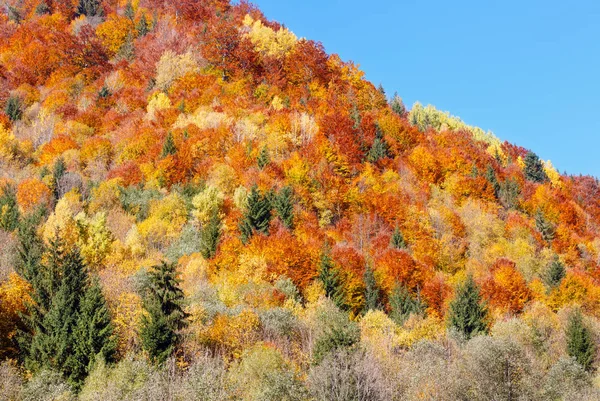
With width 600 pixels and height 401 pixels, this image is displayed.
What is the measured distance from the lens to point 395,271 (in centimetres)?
6384

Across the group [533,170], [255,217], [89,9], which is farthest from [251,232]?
[89,9]

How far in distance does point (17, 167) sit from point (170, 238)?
30.8m

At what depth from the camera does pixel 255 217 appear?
63750mm

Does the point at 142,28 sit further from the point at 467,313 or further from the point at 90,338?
the point at 90,338

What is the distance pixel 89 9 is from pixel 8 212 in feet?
295

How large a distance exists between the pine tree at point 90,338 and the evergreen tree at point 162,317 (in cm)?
220

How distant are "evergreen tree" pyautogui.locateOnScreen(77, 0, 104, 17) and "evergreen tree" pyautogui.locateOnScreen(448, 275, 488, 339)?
11460 centimetres

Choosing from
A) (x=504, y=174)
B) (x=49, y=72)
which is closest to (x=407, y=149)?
(x=504, y=174)

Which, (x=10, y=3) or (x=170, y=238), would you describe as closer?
(x=170, y=238)

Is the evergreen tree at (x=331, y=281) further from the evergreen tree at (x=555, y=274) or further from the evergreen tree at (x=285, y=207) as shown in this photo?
the evergreen tree at (x=555, y=274)

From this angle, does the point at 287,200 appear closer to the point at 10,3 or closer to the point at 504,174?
the point at 504,174

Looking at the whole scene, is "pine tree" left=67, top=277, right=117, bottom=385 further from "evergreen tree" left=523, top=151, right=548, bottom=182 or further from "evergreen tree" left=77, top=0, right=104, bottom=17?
"evergreen tree" left=77, top=0, right=104, bottom=17

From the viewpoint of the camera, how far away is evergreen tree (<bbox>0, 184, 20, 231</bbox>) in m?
56.7

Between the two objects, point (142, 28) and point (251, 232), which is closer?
point (251, 232)
